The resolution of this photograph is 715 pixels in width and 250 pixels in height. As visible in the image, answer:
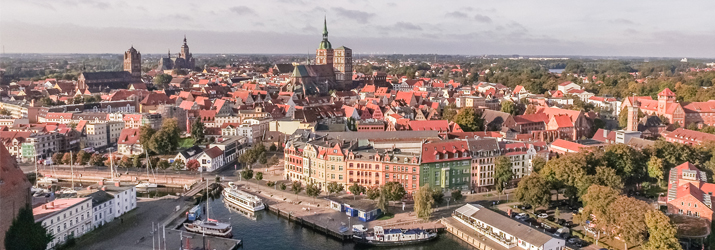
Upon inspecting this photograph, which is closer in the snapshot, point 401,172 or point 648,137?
point 401,172

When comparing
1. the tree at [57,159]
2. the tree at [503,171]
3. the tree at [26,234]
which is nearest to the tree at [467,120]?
the tree at [503,171]

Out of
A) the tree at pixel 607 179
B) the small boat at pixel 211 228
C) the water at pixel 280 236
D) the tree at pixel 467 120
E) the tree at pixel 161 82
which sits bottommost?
the water at pixel 280 236

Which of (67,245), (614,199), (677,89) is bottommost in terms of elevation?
(67,245)

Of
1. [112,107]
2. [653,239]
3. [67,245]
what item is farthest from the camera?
[112,107]

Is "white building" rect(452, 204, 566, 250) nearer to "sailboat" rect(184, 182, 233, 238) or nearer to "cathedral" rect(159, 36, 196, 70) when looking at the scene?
"sailboat" rect(184, 182, 233, 238)

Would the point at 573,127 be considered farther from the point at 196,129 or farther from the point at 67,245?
the point at 67,245

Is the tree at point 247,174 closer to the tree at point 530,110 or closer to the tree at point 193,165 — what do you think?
the tree at point 193,165

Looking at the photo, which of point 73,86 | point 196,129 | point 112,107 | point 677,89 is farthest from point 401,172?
point 73,86
